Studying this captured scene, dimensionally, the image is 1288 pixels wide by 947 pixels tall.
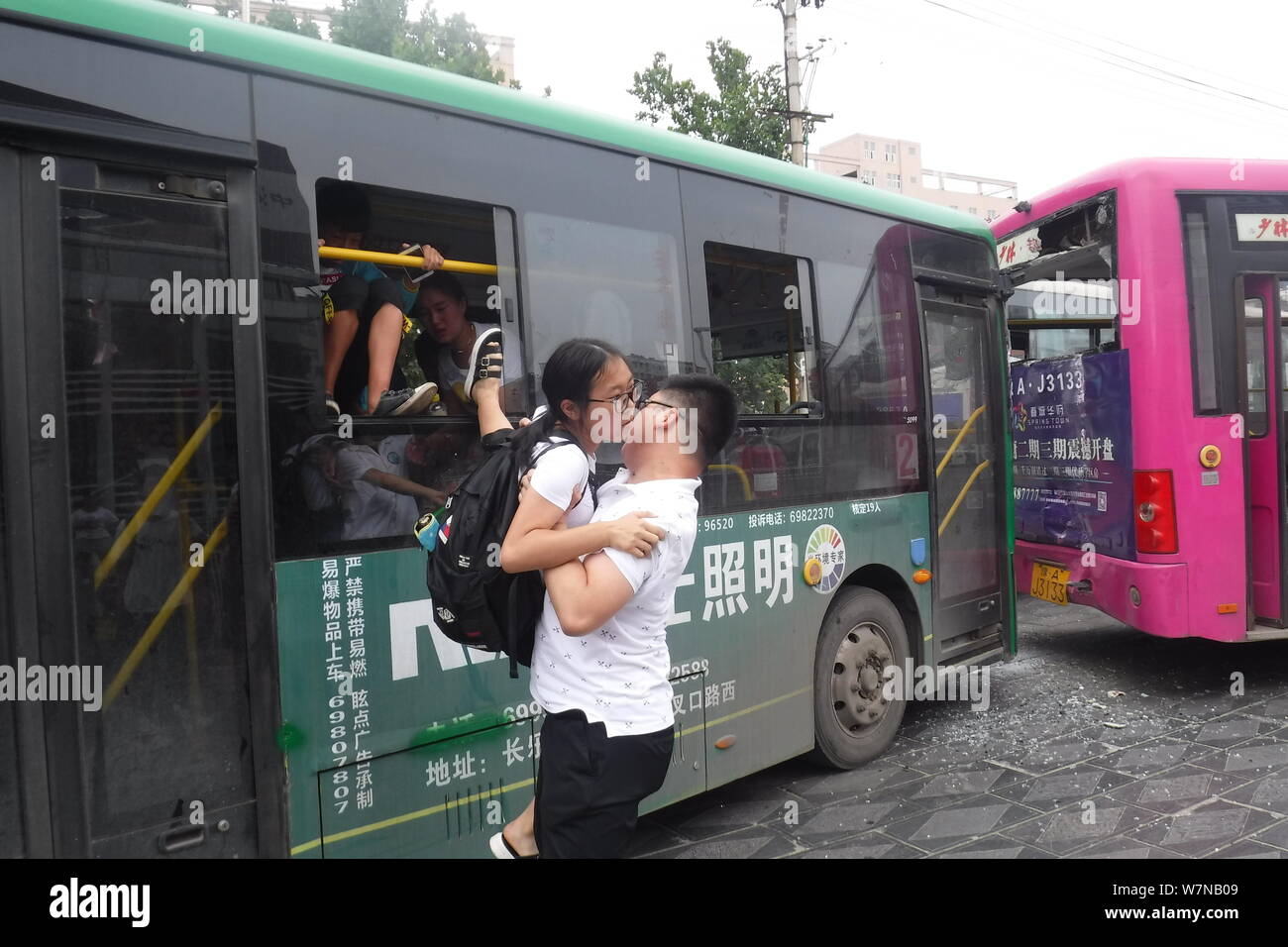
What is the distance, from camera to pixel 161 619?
97.7 inches

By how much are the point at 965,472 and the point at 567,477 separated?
4045mm

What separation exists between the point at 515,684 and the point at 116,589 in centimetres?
134

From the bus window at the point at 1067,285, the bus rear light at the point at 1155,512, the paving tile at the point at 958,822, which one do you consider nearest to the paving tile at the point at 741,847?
the paving tile at the point at 958,822

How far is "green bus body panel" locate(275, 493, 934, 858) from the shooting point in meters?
2.72

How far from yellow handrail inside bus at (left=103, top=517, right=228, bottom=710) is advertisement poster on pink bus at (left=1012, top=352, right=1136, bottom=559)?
17.7ft

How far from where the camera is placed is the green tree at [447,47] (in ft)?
60.6

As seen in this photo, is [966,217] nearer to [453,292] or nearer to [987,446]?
[987,446]

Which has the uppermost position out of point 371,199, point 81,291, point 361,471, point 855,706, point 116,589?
point 371,199

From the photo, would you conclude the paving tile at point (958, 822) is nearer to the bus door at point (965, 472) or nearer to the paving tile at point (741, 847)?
the paving tile at point (741, 847)

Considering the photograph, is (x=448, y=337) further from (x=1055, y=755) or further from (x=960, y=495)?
(x=1055, y=755)

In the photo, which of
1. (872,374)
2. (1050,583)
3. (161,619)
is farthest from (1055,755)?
(161,619)

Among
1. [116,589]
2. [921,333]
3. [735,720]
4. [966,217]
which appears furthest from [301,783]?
[966,217]

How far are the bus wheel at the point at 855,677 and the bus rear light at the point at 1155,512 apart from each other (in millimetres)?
1835

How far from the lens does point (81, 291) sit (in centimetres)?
238
